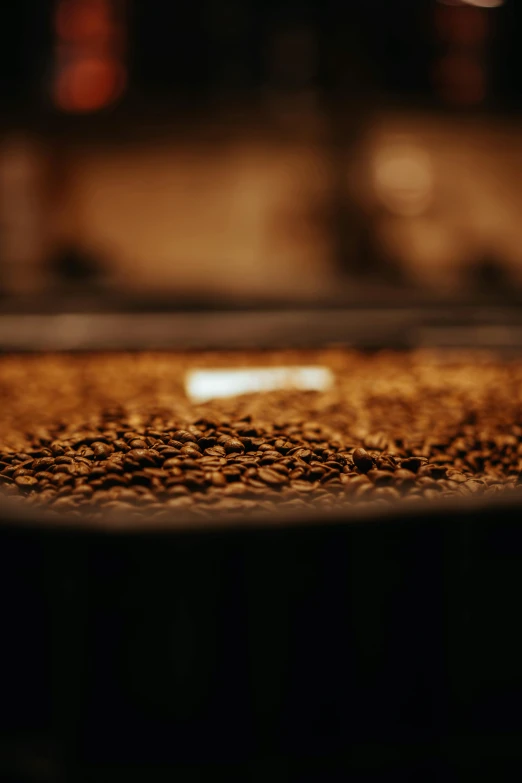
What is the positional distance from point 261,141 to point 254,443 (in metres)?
3.47

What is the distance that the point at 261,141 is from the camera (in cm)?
398

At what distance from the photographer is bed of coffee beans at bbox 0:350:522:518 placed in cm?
70

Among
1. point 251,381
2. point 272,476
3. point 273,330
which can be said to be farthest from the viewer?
point 273,330

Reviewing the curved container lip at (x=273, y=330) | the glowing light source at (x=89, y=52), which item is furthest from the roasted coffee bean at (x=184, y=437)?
the glowing light source at (x=89, y=52)

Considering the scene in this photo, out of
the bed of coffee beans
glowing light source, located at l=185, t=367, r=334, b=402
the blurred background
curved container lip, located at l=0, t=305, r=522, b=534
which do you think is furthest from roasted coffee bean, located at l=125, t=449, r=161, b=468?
the blurred background

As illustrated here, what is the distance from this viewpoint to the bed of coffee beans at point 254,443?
2.29 ft

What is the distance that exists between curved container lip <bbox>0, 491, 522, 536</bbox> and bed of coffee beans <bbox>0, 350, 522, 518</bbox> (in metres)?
0.02

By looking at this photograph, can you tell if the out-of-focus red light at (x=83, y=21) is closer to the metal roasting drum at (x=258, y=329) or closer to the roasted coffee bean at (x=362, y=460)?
the metal roasting drum at (x=258, y=329)

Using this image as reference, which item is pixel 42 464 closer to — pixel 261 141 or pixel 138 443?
pixel 138 443

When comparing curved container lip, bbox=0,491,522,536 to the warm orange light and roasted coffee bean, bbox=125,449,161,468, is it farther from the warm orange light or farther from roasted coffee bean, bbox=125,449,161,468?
the warm orange light

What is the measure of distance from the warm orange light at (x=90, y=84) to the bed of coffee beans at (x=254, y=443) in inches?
129

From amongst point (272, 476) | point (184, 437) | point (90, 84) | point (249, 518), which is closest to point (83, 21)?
point (90, 84)

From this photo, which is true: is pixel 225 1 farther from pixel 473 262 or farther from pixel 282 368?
pixel 282 368

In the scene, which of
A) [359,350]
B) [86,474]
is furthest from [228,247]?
[86,474]
